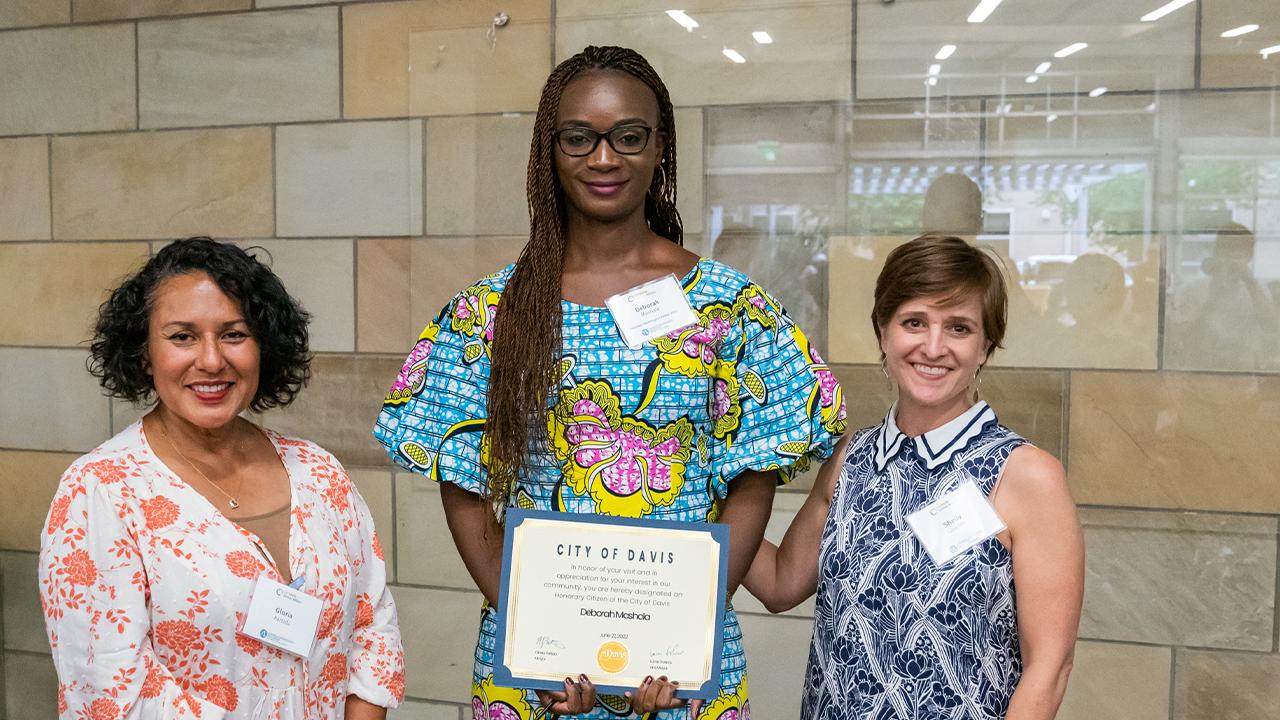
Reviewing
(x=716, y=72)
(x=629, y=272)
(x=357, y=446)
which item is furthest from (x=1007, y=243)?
(x=357, y=446)

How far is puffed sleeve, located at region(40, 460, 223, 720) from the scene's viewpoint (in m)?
1.63

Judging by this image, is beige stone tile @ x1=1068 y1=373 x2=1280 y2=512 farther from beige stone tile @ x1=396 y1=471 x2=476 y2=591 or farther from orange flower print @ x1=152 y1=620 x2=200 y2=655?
orange flower print @ x1=152 y1=620 x2=200 y2=655

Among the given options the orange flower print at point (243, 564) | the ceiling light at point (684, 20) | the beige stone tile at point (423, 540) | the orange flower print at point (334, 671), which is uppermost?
the ceiling light at point (684, 20)

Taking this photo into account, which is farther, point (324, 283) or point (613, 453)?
point (324, 283)

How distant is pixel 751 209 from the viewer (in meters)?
3.44

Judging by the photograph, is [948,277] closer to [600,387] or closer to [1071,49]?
[600,387]

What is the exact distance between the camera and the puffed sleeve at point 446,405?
1896 millimetres

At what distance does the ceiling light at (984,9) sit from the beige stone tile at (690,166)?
922 mm

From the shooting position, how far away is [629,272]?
77.7 inches

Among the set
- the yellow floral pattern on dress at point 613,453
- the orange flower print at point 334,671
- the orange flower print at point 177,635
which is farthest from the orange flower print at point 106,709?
the yellow floral pattern on dress at point 613,453

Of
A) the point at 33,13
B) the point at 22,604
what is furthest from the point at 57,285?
the point at 22,604

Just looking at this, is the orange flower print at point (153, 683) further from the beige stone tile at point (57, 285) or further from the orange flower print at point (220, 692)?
the beige stone tile at point (57, 285)

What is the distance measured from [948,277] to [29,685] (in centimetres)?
429

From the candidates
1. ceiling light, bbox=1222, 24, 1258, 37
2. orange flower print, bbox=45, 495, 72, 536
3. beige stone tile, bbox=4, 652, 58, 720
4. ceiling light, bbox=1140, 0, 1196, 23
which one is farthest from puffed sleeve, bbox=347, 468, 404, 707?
beige stone tile, bbox=4, 652, 58, 720
